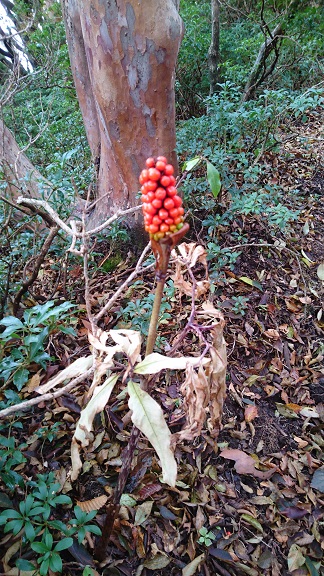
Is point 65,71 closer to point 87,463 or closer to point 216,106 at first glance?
point 216,106

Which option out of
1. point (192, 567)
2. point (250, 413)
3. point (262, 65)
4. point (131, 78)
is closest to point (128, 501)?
point (192, 567)

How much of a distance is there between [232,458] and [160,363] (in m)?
1.37

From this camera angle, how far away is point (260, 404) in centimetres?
240

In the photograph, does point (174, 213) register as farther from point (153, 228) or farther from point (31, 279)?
point (31, 279)

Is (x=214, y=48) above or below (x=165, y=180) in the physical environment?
above

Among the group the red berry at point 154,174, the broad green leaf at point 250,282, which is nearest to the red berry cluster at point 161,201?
the red berry at point 154,174

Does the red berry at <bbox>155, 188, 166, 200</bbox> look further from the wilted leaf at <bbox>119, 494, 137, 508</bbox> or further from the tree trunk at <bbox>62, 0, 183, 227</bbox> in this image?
the tree trunk at <bbox>62, 0, 183, 227</bbox>

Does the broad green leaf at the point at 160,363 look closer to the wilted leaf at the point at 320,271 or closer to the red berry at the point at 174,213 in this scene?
the red berry at the point at 174,213

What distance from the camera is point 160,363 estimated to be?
1.01m

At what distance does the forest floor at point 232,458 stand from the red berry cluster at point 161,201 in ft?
3.16

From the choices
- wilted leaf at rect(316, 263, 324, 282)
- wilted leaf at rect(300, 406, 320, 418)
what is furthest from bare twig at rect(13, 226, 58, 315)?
wilted leaf at rect(316, 263, 324, 282)

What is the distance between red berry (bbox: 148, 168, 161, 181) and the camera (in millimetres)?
848

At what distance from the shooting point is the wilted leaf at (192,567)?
5.51ft

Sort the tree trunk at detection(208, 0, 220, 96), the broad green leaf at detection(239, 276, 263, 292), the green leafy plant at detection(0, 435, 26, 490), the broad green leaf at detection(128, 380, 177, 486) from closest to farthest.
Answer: the broad green leaf at detection(128, 380, 177, 486) < the green leafy plant at detection(0, 435, 26, 490) < the broad green leaf at detection(239, 276, 263, 292) < the tree trunk at detection(208, 0, 220, 96)
